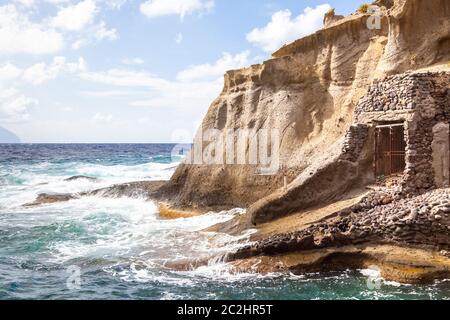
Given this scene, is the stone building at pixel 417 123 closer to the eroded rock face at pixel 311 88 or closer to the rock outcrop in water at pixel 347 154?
the rock outcrop in water at pixel 347 154

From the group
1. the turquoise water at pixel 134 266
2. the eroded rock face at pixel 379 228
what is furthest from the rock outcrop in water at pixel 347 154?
the turquoise water at pixel 134 266

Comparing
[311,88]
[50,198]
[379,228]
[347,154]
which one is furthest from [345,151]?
[50,198]

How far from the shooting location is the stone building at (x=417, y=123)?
1466 centimetres

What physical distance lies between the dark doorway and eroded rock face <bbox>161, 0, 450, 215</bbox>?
1578mm

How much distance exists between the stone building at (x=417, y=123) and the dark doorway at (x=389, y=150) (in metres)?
0.03

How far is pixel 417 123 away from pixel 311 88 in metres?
8.11

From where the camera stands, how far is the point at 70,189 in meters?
32.5

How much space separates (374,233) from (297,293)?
10.3 ft

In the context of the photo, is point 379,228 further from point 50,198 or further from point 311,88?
point 50,198

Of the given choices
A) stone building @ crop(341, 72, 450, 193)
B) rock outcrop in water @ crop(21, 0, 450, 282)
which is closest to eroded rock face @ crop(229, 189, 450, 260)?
rock outcrop in water @ crop(21, 0, 450, 282)

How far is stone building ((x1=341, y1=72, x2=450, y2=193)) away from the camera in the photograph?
1466 centimetres

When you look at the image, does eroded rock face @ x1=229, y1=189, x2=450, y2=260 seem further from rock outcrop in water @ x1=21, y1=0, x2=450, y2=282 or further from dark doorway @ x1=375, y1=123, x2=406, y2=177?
dark doorway @ x1=375, y1=123, x2=406, y2=177
